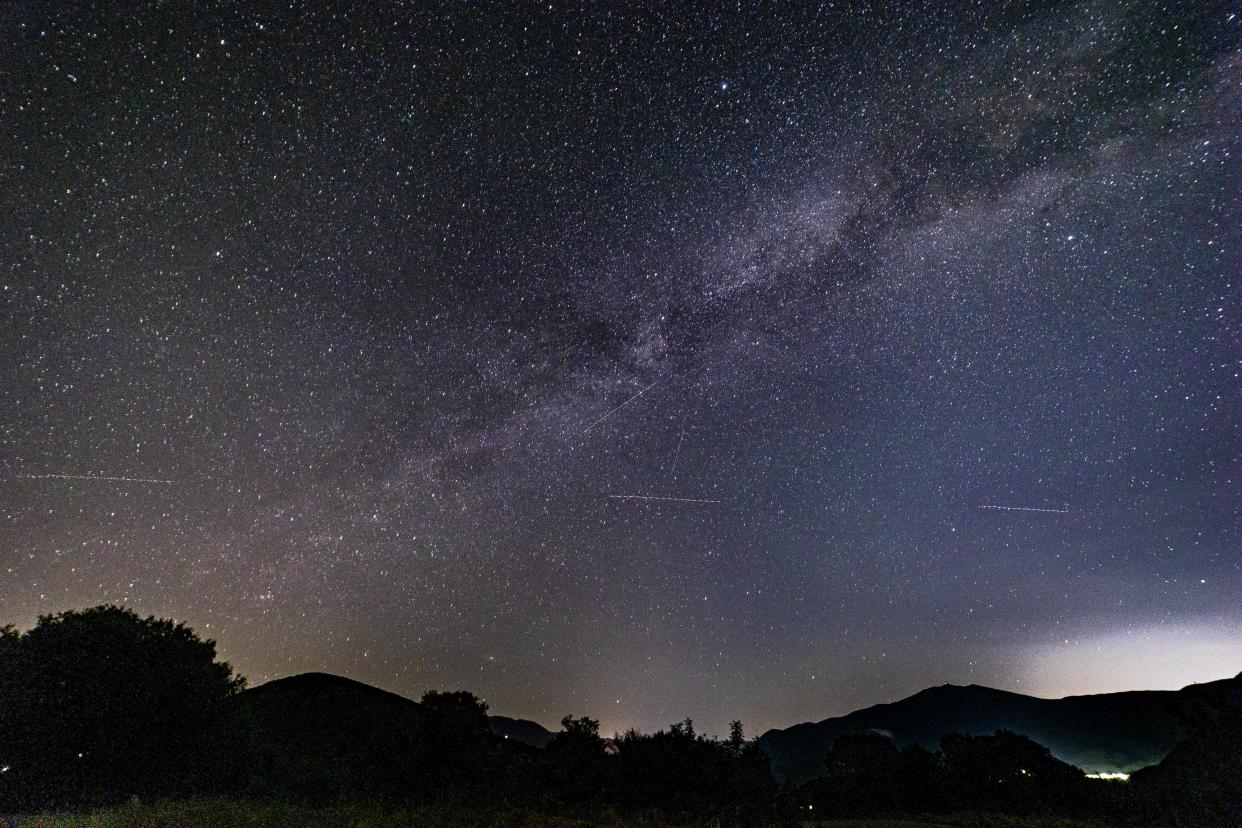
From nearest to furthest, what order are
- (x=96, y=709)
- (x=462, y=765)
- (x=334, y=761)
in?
1. (x=96, y=709)
2. (x=462, y=765)
3. (x=334, y=761)

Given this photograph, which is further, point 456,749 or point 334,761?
point 334,761

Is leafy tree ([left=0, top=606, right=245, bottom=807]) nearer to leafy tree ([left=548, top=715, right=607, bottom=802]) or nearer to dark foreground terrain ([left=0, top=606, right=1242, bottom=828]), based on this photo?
dark foreground terrain ([left=0, top=606, right=1242, bottom=828])

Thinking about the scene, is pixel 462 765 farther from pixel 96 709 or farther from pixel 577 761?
pixel 96 709

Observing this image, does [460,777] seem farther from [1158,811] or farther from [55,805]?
[1158,811]

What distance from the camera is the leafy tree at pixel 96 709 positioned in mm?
21703

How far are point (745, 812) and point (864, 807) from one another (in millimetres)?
12029

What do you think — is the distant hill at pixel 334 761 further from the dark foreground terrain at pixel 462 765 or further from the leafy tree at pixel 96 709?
the leafy tree at pixel 96 709

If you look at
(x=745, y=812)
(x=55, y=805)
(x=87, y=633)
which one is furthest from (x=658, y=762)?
(x=87, y=633)

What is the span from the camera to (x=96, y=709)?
74.3ft

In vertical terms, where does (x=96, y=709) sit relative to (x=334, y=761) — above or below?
above

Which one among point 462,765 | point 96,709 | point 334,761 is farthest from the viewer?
point 334,761

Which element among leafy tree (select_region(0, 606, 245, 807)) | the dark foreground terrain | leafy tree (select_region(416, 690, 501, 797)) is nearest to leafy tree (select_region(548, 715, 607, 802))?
the dark foreground terrain

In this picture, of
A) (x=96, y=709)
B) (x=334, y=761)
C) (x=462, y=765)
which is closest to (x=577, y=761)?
(x=462, y=765)

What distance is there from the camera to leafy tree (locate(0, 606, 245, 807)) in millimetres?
21703
